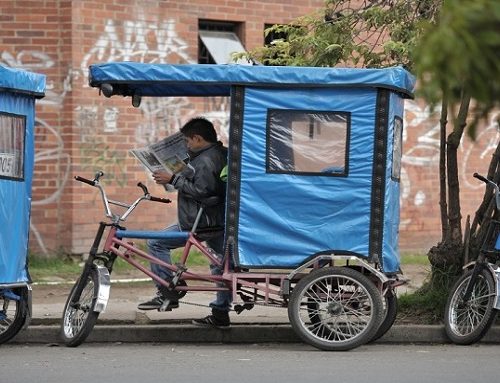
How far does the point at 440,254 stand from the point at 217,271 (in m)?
2.33

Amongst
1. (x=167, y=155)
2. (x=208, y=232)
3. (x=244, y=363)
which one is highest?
(x=167, y=155)

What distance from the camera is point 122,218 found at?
29.9ft

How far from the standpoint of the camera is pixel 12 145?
29.6ft

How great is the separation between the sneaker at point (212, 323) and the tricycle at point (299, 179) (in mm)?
610

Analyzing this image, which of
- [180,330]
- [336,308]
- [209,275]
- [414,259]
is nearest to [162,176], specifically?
[209,275]

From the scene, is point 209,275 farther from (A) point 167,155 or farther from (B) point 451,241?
(B) point 451,241

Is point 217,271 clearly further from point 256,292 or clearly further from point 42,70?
point 42,70

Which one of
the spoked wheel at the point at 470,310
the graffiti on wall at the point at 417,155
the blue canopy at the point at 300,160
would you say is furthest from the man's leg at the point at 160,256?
the graffiti on wall at the point at 417,155

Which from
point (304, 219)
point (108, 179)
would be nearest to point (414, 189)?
point (108, 179)

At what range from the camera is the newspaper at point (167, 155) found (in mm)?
9125

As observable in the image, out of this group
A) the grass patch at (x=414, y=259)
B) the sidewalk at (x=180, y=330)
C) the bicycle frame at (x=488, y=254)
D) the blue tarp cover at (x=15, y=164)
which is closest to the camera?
the blue tarp cover at (x=15, y=164)

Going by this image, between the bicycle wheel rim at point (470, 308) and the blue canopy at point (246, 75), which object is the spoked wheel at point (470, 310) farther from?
the blue canopy at point (246, 75)

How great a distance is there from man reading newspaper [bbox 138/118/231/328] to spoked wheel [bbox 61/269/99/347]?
47 cm

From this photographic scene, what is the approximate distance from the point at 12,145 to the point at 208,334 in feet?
7.50
